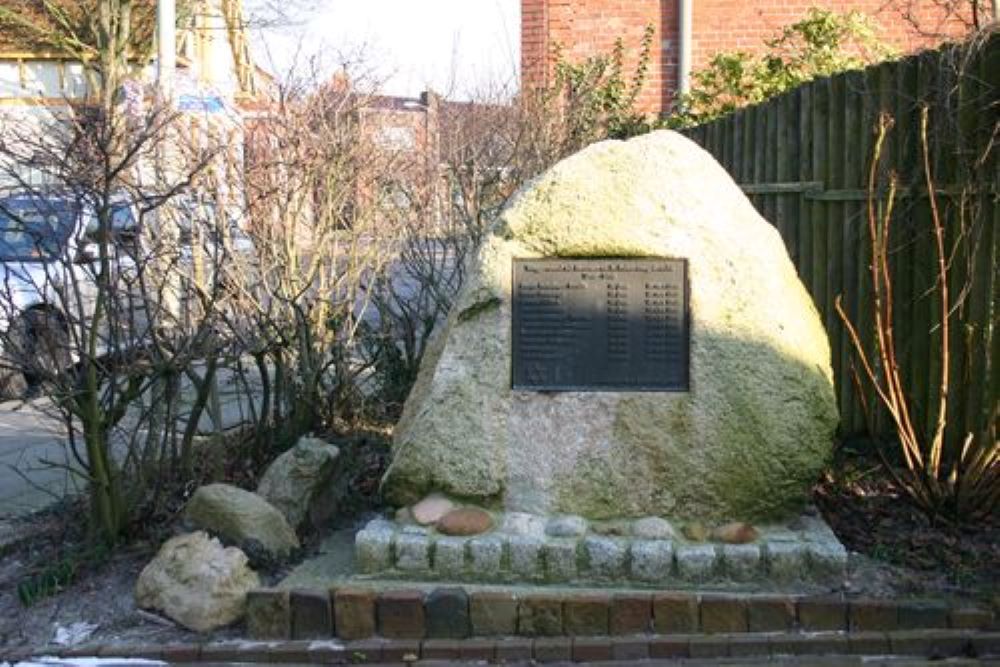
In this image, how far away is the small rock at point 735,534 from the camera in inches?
203

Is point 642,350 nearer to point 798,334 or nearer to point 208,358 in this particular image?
point 798,334

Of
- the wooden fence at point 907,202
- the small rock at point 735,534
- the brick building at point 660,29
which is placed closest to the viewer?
the small rock at point 735,534

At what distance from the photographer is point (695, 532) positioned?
17.1ft

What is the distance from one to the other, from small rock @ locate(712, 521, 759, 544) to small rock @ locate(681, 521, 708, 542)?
5cm

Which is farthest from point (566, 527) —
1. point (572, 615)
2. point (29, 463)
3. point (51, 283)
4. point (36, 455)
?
point (36, 455)

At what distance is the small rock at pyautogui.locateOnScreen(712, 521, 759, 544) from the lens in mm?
5164

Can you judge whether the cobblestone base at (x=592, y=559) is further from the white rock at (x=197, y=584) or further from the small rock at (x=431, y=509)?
the white rock at (x=197, y=584)

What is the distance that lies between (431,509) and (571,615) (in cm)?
88

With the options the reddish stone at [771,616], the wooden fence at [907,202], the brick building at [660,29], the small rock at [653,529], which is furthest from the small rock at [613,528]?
the brick building at [660,29]

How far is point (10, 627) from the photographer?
504cm

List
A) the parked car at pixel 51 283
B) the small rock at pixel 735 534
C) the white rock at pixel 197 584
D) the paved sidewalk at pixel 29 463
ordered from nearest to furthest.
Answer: the white rock at pixel 197 584, the small rock at pixel 735 534, the parked car at pixel 51 283, the paved sidewalk at pixel 29 463

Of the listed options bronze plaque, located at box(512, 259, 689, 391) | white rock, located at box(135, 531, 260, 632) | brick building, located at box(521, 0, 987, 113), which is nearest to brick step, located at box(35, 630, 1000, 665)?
white rock, located at box(135, 531, 260, 632)

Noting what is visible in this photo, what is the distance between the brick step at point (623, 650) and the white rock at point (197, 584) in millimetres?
187

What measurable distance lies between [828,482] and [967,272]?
4.45ft
